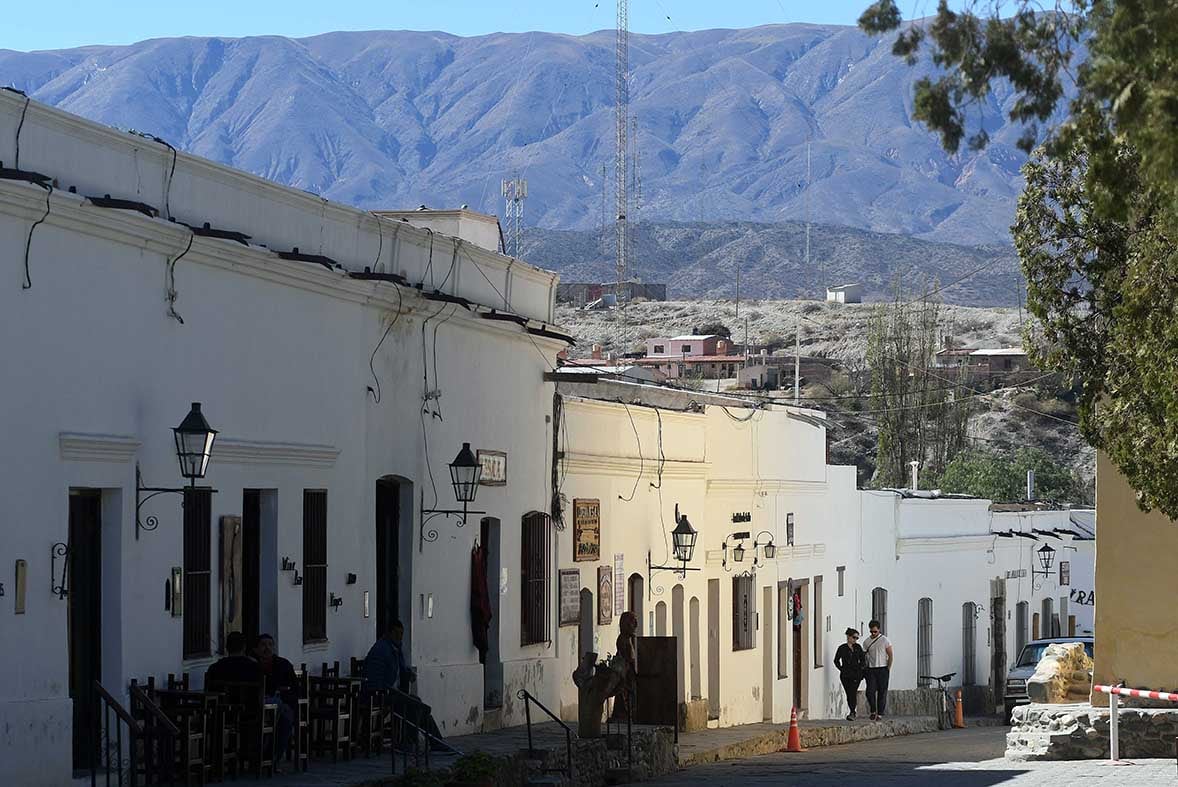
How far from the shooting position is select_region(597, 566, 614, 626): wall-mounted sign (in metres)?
26.2

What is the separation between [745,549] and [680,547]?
399 cm

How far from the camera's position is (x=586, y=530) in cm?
2564

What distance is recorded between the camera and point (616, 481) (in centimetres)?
2684

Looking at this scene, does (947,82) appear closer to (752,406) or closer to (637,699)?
(637,699)

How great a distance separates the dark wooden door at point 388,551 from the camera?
2059 centimetres

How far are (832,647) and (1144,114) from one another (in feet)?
94.9

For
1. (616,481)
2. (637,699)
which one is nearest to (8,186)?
(637,699)

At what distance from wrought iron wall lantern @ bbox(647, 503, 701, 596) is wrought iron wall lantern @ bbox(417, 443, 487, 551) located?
6681 millimetres

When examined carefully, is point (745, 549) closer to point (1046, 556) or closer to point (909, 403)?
point (1046, 556)

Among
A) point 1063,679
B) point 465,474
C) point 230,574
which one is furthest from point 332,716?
point 1063,679

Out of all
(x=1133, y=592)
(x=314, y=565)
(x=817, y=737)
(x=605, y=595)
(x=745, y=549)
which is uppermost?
(x=314, y=565)

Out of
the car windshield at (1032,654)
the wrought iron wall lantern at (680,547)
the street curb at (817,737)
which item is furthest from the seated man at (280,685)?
the car windshield at (1032,654)

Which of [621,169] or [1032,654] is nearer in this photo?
[1032,654]

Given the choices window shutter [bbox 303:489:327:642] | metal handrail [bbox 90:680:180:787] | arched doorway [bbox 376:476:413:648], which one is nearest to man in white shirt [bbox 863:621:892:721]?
arched doorway [bbox 376:476:413:648]
